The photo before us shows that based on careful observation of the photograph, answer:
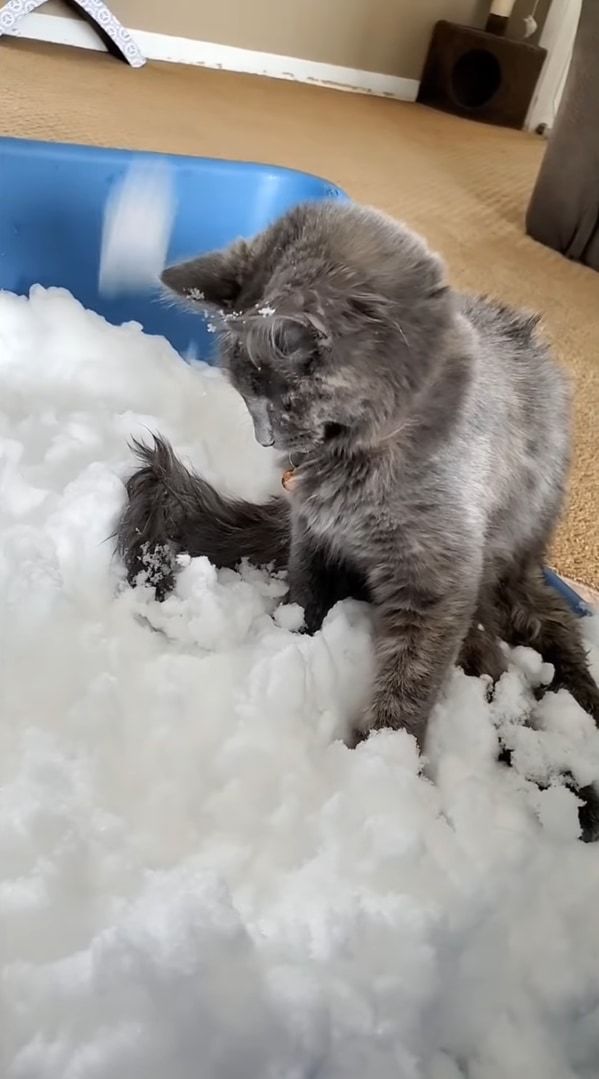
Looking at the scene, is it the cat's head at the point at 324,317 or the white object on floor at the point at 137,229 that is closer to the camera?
the cat's head at the point at 324,317

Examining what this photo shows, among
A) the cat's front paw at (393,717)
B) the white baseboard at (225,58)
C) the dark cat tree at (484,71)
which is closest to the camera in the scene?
the cat's front paw at (393,717)

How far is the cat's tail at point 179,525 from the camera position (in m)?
1.01

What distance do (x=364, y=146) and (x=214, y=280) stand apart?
227cm

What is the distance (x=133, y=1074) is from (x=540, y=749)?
1.53ft

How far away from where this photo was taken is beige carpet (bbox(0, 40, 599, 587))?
205 centimetres

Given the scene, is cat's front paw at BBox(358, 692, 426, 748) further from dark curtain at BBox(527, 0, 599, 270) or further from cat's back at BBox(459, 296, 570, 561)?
dark curtain at BBox(527, 0, 599, 270)

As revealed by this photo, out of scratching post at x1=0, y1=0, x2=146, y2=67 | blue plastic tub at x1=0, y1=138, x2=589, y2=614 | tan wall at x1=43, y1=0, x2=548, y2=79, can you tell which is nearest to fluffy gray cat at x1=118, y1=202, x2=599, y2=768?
blue plastic tub at x1=0, y1=138, x2=589, y2=614

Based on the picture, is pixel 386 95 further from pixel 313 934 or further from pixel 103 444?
pixel 313 934

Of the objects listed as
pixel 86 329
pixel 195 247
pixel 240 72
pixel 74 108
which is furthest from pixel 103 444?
pixel 240 72

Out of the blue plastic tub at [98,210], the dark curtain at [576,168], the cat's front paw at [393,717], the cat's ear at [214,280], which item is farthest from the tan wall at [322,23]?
the cat's front paw at [393,717]

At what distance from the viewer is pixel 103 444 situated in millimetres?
1173

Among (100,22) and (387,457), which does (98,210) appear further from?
(100,22)

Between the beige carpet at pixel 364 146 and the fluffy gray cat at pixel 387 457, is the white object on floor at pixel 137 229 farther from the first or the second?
the beige carpet at pixel 364 146

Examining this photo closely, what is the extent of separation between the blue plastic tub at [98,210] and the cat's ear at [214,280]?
0.60m
